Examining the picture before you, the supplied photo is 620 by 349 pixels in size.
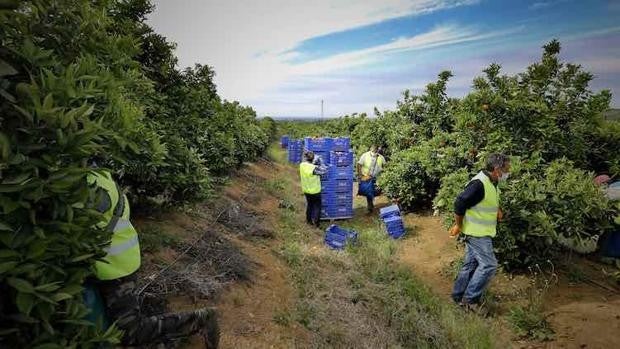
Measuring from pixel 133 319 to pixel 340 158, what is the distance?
807 centimetres

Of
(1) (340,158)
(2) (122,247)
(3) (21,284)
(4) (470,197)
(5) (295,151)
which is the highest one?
(3) (21,284)

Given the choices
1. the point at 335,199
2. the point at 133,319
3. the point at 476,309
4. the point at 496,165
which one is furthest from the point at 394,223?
the point at 133,319

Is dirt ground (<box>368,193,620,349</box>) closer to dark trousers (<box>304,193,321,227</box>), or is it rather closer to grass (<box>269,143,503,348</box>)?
grass (<box>269,143,503,348</box>)

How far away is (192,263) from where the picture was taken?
212 inches

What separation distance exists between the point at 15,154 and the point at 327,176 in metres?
8.97

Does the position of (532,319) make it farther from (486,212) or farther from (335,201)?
(335,201)

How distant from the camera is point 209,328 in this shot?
11.8 ft

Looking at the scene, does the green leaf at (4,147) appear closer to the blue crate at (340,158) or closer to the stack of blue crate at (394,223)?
the stack of blue crate at (394,223)

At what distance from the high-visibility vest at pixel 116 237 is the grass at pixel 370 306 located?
7.78ft

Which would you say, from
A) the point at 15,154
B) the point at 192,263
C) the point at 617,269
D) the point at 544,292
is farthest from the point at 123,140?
the point at 617,269

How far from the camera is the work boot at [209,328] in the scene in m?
3.55

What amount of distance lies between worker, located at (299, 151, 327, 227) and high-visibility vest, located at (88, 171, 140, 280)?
22.2ft

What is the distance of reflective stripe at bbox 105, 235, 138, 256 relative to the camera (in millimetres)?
2732

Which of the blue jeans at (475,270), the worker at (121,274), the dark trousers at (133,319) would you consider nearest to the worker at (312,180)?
the blue jeans at (475,270)
